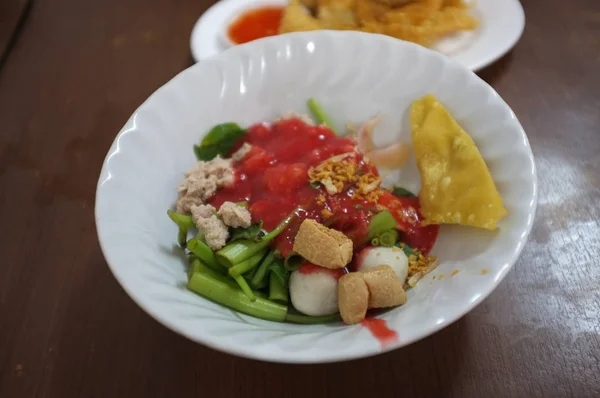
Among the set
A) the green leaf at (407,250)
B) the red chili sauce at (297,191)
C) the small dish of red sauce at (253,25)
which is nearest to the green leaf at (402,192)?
the red chili sauce at (297,191)

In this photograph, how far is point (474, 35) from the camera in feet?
6.34

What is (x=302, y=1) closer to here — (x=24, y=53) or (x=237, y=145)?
(x=237, y=145)

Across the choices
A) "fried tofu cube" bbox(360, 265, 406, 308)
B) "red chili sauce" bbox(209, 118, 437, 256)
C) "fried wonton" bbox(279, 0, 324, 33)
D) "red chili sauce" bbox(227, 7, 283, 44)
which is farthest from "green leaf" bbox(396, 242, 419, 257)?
"red chili sauce" bbox(227, 7, 283, 44)

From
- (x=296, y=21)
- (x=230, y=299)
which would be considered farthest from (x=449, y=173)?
(x=296, y=21)

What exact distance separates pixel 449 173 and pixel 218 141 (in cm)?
66

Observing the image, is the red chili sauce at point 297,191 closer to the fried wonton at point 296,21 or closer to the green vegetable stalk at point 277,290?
the green vegetable stalk at point 277,290

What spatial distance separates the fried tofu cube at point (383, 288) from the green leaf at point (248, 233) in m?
0.28

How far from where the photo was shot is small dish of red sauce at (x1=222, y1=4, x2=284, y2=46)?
80.5 inches

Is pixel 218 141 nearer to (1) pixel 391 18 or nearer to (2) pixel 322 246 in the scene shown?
(2) pixel 322 246

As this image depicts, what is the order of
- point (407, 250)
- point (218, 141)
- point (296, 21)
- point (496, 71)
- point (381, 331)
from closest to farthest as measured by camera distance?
point (381, 331)
point (407, 250)
point (218, 141)
point (496, 71)
point (296, 21)

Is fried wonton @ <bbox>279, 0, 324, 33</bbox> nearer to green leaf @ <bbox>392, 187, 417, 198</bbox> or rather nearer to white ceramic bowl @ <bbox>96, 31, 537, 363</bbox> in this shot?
white ceramic bowl @ <bbox>96, 31, 537, 363</bbox>

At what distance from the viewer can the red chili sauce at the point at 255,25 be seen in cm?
206

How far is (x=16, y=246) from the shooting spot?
145 centimetres

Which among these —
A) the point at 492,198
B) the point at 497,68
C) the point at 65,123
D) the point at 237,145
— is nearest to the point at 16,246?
the point at 65,123
